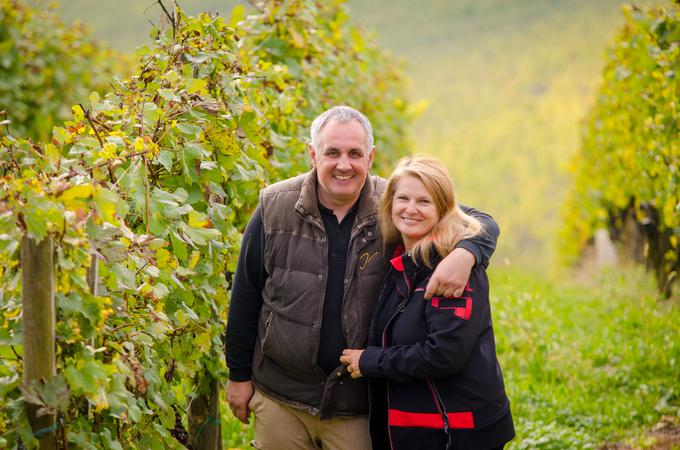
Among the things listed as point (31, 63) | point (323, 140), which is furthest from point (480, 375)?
point (31, 63)

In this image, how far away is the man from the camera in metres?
2.77

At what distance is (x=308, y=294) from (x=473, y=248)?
643 millimetres

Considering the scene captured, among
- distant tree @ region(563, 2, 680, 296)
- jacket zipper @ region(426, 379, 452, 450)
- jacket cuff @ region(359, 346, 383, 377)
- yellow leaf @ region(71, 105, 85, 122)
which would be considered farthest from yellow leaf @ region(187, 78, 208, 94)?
distant tree @ region(563, 2, 680, 296)

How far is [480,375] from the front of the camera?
2.58 meters

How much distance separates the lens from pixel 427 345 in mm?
2518

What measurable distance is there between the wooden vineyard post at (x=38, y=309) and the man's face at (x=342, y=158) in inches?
48.6

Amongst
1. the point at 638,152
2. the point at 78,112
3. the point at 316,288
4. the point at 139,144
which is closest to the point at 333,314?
the point at 316,288

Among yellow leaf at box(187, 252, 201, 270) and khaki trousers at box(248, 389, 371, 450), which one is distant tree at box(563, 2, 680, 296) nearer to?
khaki trousers at box(248, 389, 371, 450)

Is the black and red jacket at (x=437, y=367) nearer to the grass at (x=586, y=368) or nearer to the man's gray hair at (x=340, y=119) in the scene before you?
the man's gray hair at (x=340, y=119)

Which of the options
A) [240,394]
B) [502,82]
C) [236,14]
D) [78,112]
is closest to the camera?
[78,112]

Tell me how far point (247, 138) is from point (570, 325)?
382 centimetres

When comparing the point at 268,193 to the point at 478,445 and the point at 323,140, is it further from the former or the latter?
the point at 478,445

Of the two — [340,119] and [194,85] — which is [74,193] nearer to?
[194,85]

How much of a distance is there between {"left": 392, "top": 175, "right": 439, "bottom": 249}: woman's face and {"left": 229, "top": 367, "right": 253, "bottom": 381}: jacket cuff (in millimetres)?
901
